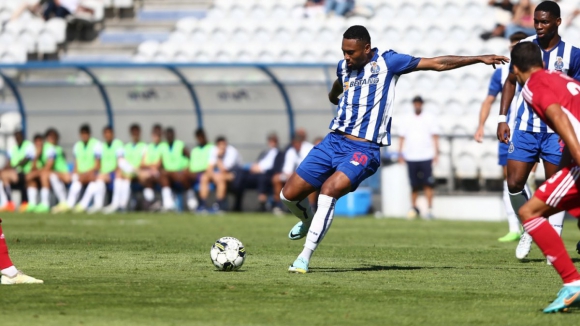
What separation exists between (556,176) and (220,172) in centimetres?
1439

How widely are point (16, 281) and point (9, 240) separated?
4874mm

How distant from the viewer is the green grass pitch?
5.98m

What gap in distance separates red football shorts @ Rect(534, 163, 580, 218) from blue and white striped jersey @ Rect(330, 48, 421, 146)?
2.34 metres

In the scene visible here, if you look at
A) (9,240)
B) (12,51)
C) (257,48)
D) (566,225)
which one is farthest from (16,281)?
(12,51)

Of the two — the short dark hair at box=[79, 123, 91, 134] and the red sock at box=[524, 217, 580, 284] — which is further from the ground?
the red sock at box=[524, 217, 580, 284]

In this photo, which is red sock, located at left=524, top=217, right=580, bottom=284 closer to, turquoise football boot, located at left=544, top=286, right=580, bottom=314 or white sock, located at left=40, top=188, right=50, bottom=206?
turquoise football boot, located at left=544, top=286, right=580, bottom=314

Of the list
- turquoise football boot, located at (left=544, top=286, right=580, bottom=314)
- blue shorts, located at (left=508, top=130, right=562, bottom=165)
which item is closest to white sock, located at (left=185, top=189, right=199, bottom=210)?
blue shorts, located at (left=508, top=130, right=562, bottom=165)

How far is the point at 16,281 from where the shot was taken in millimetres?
7090

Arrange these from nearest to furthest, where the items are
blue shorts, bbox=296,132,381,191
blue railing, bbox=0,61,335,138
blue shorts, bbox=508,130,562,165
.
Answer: blue shorts, bbox=296,132,381,191
blue shorts, bbox=508,130,562,165
blue railing, bbox=0,61,335,138

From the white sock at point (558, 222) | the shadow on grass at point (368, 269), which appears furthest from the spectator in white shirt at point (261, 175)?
the shadow on grass at point (368, 269)

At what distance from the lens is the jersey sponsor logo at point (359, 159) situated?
8.39 metres

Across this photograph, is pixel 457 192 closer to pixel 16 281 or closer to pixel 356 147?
pixel 356 147

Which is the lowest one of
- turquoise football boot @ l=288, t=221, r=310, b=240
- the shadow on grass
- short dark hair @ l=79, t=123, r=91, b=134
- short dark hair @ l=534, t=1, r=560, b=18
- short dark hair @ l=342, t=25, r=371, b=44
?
short dark hair @ l=79, t=123, r=91, b=134

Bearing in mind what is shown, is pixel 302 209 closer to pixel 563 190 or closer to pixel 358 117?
pixel 358 117
